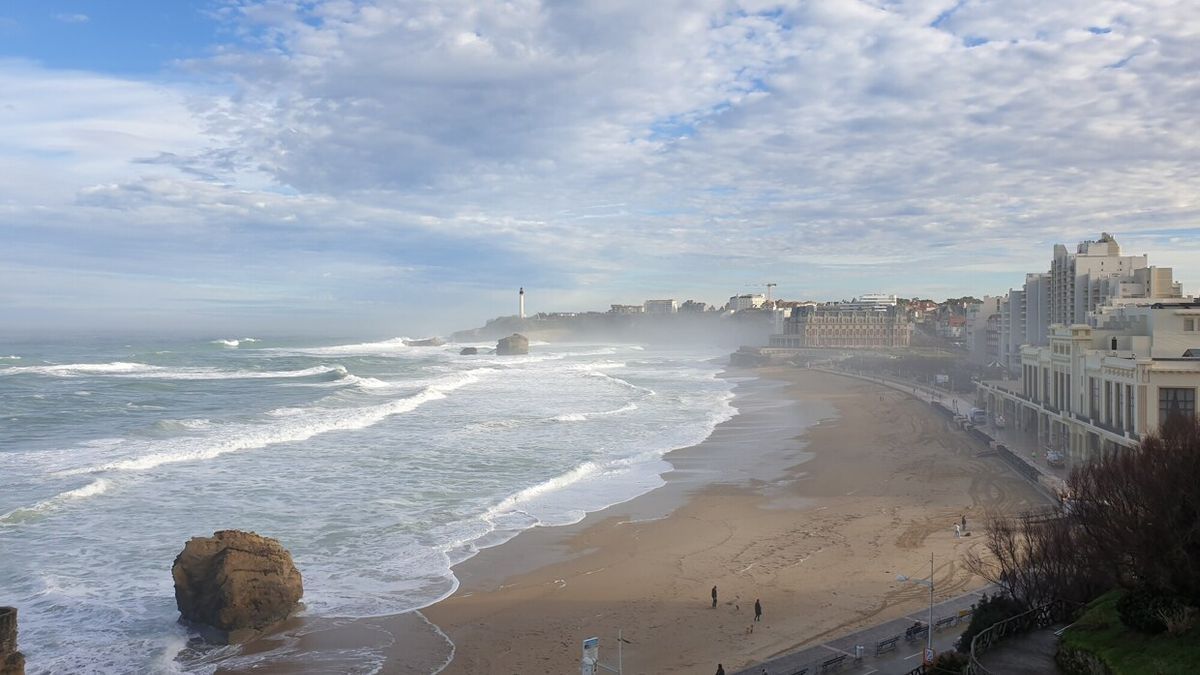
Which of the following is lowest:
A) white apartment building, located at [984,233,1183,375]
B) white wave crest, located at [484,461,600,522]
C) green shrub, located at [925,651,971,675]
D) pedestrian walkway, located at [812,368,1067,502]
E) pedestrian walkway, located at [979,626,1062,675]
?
white wave crest, located at [484,461,600,522]

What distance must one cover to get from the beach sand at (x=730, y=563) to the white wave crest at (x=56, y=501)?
12.4 meters

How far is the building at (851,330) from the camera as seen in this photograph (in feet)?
388

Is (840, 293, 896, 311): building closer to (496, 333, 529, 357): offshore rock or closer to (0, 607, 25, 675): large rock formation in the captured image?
(496, 333, 529, 357): offshore rock

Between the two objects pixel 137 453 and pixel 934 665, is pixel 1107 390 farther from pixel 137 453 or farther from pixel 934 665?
pixel 137 453

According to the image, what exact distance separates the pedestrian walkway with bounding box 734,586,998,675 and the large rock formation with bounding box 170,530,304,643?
8.90m

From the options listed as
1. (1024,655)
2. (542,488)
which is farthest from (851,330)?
(1024,655)

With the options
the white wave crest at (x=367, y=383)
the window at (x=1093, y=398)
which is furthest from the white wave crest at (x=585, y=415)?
the window at (x=1093, y=398)

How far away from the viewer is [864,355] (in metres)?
99.9

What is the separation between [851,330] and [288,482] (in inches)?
4090

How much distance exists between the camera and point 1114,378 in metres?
27.5

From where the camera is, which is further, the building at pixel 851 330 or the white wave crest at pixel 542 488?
the building at pixel 851 330

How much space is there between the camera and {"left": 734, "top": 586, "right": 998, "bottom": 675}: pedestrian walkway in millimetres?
13500

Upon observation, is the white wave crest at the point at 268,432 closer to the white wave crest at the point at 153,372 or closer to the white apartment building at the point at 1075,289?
the white wave crest at the point at 153,372

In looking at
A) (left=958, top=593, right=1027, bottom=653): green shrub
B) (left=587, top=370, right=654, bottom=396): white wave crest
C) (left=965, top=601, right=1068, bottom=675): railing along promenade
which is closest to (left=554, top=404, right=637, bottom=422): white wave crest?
(left=587, top=370, right=654, bottom=396): white wave crest
